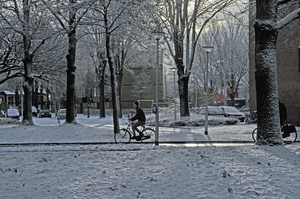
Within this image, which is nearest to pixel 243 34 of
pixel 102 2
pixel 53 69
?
pixel 53 69

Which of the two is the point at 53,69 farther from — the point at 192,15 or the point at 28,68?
the point at 192,15

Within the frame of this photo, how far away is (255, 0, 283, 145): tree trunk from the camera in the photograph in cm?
1102

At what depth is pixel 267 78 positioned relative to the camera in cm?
1103

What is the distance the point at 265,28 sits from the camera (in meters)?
11.1

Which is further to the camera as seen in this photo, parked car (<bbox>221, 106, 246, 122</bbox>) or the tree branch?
parked car (<bbox>221, 106, 246, 122</bbox>)

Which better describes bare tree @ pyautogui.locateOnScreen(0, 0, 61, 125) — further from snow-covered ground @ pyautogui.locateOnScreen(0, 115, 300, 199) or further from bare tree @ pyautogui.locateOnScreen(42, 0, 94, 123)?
snow-covered ground @ pyautogui.locateOnScreen(0, 115, 300, 199)

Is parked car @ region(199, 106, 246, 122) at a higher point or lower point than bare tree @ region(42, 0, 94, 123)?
lower

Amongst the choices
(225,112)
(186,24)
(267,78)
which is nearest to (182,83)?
(186,24)

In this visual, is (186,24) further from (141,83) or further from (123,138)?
(141,83)

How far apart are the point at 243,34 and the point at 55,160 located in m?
39.6

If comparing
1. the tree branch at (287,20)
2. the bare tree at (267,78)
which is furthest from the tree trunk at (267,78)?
the tree branch at (287,20)

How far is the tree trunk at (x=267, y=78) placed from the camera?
11.0 meters

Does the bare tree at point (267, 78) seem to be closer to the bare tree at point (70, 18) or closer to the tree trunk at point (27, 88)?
the bare tree at point (70, 18)

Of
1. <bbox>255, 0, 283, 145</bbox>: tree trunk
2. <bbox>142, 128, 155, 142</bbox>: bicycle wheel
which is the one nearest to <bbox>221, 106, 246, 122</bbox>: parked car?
<bbox>142, 128, 155, 142</bbox>: bicycle wheel
